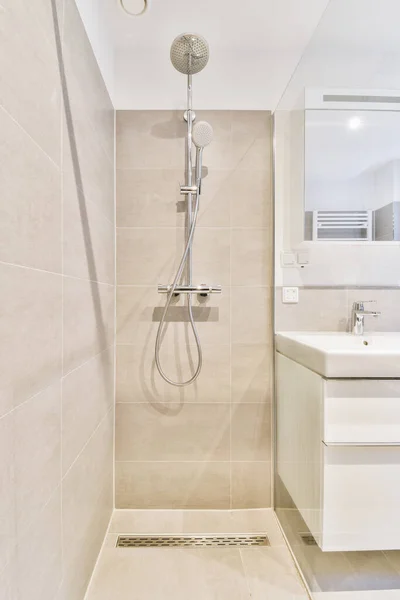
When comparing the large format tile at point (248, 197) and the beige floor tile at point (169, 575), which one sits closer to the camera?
the beige floor tile at point (169, 575)

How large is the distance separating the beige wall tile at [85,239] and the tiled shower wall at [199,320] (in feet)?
0.62

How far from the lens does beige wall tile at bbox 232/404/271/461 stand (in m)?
1.75

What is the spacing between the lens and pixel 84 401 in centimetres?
124

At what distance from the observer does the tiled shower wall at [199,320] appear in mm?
1737

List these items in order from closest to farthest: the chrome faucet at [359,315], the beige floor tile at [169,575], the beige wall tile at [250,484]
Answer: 1. the beige floor tile at [169,575]
2. the chrome faucet at [359,315]
3. the beige wall tile at [250,484]

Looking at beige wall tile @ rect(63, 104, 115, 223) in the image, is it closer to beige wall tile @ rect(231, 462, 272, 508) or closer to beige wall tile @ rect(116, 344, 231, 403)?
beige wall tile @ rect(116, 344, 231, 403)

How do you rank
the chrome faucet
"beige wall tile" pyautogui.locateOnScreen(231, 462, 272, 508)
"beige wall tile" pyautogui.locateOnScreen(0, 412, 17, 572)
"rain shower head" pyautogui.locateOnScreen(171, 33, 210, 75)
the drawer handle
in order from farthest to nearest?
"beige wall tile" pyautogui.locateOnScreen(231, 462, 272, 508)
the chrome faucet
"rain shower head" pyautogui.locateOnScreen(171, 33, 210, 75)
the drawer handle
"beige wall tile" pyautogui.locateOnScreen(0, 412, 17, 572)

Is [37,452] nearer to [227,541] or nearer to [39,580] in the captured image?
[39,580]

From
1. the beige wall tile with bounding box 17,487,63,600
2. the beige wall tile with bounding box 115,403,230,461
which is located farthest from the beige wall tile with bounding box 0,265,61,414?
the beige wall tile with bounding box 115,403,230,461

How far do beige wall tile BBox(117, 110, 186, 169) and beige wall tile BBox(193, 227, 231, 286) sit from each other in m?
0.37

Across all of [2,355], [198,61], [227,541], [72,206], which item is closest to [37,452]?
[2,355]

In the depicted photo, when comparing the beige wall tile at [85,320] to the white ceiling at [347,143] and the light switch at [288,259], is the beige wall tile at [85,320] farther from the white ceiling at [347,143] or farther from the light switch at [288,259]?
the white ceiling at [347,143]

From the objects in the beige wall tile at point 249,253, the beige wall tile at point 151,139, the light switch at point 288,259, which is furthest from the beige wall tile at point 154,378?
the beige wall tile at point 151,139

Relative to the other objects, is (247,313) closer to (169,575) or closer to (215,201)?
(215,201)
